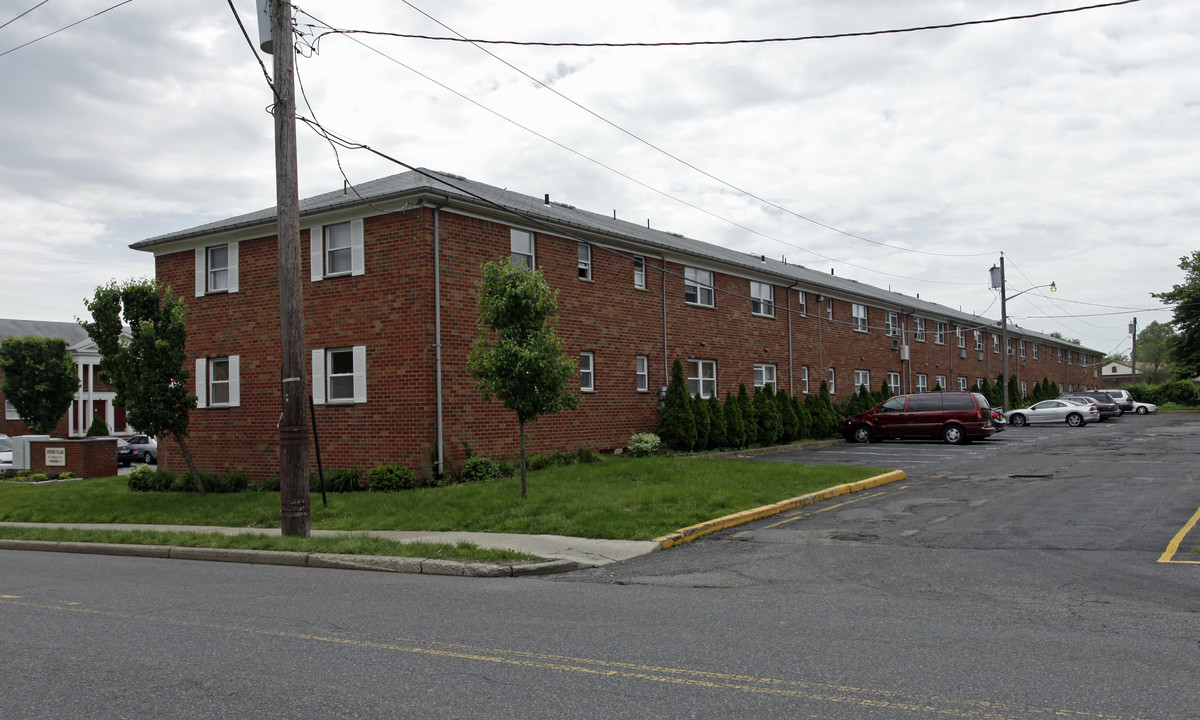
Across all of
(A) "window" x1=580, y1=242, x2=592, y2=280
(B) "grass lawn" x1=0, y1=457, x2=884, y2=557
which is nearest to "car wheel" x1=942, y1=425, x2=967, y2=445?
(B) "grass lawn" x1=0, y1=457, x2=884, y2=557

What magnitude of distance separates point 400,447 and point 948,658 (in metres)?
14.1

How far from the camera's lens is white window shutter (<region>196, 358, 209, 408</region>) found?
72.1ft

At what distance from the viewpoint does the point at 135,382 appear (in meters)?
17.4

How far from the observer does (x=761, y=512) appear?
13320 mm

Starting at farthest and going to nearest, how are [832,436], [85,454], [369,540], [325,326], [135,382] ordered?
[832,436] < [85,454] < [325,326] < [135,382] < [369,540]

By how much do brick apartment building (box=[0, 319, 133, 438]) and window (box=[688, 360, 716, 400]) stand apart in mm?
33866

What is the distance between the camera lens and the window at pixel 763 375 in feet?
97.2

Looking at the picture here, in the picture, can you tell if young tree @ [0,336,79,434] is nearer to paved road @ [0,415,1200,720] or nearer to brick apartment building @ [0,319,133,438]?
brick apartment building @ [0,319,133,438]

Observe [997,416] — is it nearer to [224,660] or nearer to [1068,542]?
[1068,542]

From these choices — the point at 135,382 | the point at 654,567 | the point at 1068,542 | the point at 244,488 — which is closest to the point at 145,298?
the point at 135,382

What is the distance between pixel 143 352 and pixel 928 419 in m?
23.5

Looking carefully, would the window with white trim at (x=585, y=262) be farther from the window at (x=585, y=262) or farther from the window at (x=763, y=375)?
the window at (x=763, y=375)

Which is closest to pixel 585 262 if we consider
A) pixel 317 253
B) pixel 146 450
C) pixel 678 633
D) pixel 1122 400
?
pixel 317 253

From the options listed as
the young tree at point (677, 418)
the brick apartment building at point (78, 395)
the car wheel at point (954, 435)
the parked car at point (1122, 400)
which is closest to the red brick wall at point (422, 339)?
the young tree at point (677, 418)
